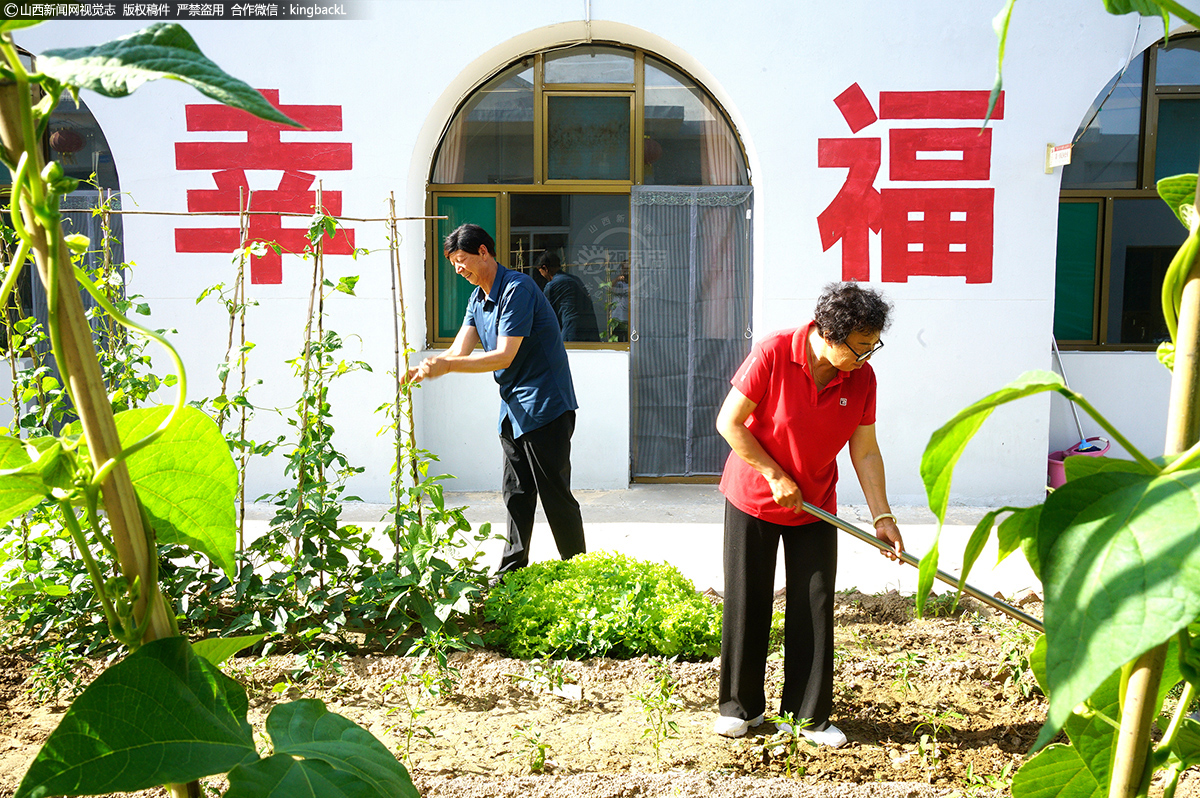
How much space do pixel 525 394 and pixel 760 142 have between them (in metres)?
2.47

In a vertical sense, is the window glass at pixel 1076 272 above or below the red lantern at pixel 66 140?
below

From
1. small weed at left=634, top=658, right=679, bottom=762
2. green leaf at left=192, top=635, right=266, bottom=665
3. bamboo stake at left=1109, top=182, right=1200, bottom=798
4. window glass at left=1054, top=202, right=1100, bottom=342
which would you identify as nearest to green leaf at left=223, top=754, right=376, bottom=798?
green leaf at left=192, top=635, right=266, bottom=665

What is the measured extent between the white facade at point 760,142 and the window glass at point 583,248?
0.75m

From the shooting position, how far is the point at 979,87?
5570 mm

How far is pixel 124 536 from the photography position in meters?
0.62

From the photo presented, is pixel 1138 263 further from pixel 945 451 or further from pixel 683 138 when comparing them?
pixel 945 451

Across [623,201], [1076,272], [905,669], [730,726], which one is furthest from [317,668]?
[1076,272]

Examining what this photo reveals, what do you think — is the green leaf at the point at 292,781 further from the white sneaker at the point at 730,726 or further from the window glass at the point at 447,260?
the window glass at the point at 447,260

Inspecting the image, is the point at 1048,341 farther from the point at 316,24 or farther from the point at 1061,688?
the point at 1061,688

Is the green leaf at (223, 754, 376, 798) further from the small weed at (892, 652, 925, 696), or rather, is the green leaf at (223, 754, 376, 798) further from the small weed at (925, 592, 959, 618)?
the small weed at (925, 592, 959, 618)

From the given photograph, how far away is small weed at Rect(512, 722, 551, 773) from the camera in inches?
99.9

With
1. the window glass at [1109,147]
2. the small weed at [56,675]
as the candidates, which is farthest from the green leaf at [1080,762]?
the window glass at [1109,147]

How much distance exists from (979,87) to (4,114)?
5.91 m

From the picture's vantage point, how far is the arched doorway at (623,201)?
6020 mm
